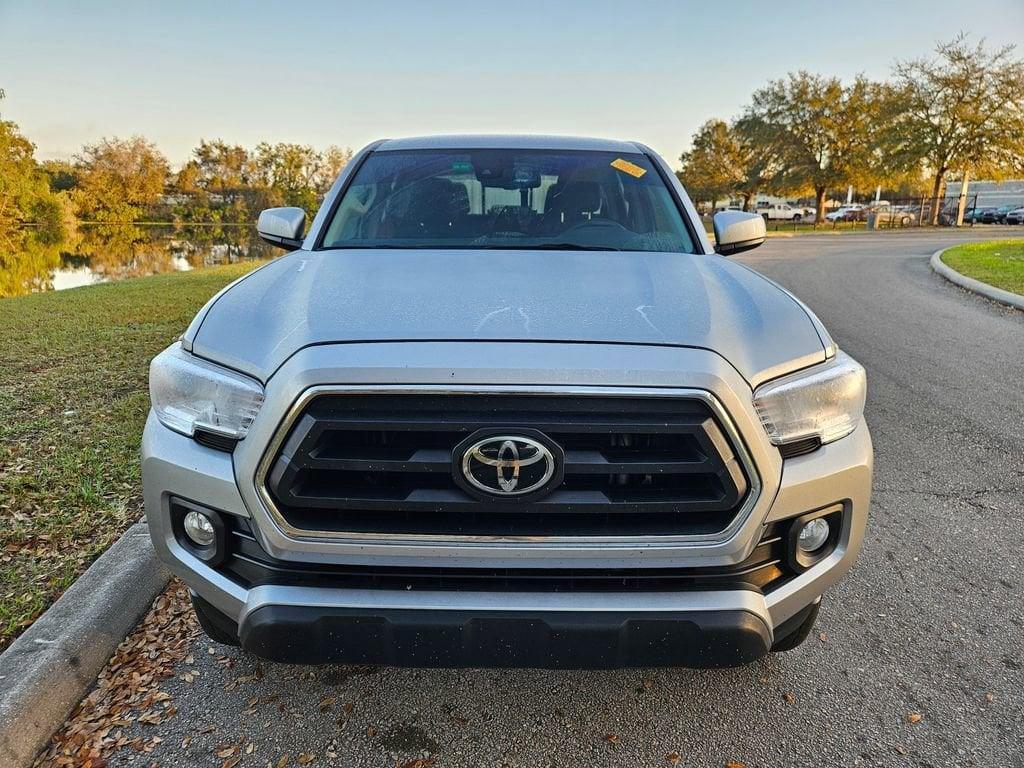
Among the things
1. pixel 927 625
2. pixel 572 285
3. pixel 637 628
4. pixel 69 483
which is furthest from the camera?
pixel 69 483

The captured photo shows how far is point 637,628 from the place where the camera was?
1671 mm

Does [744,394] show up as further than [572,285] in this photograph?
No

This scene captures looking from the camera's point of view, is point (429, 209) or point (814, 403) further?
point (429, 209)

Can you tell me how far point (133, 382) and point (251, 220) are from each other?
189 feet

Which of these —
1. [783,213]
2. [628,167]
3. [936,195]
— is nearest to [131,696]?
[628,167]

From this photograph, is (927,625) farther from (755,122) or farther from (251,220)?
(251,220)

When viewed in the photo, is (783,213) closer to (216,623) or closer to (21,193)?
(21,193)

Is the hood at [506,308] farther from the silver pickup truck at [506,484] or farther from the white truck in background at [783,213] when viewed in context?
the white truck in background at [783,213]

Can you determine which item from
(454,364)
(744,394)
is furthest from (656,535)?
(454,364)

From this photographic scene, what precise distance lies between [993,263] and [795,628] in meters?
14.4

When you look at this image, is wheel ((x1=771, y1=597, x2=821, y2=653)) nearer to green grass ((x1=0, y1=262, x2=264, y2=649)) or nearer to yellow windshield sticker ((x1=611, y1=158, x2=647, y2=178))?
yellow windshield sticker ((x1=611, y1=158, x2=647, y2=178))

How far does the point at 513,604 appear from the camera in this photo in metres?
1.69

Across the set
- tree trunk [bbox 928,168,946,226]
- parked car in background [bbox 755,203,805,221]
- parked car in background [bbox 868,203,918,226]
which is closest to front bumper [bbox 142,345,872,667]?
parked car in background [bbox 868,203,918,226]

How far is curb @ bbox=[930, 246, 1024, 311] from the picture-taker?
8.88m
